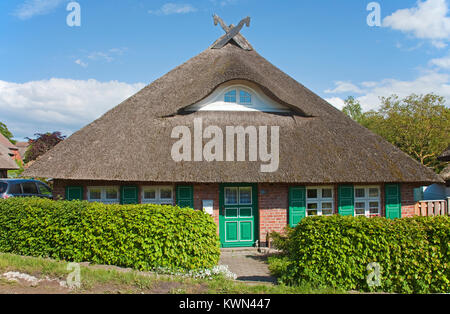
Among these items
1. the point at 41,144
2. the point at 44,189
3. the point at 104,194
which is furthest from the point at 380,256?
the point at 41,144

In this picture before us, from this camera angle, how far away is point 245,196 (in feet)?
35.6

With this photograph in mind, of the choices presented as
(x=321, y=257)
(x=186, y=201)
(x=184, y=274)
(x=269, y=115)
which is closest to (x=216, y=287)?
(x=184, y=274)

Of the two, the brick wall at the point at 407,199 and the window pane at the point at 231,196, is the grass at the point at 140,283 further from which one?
the brick wall at the point at 407,199

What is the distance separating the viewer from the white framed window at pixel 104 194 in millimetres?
10555

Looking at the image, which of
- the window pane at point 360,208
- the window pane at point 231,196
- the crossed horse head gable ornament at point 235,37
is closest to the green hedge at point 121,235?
the window pane at point 231,196

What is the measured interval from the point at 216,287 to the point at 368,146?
27.3 feet

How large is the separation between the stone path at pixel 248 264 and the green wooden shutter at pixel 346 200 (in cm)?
352

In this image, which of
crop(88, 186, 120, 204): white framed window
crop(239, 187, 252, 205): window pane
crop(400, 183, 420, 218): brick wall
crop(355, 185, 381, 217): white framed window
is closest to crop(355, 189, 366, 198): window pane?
crop(355, 185, 381, 217): white framed window

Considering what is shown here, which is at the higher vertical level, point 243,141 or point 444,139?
point 444,139

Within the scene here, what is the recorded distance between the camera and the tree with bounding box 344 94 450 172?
3102cm

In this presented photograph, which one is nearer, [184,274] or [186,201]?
[184,274]

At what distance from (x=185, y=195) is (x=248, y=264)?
10.3 ft
